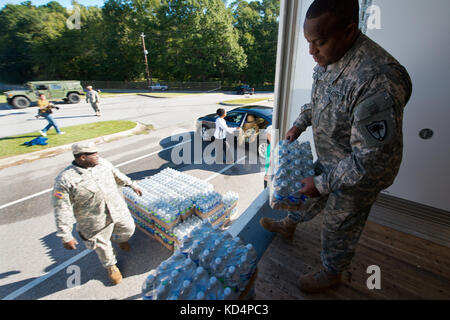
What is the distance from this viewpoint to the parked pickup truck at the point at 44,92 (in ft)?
51.3

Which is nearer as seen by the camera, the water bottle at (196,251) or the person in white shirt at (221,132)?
the water bottle at (196,251)

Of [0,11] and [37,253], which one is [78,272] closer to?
[37,253]

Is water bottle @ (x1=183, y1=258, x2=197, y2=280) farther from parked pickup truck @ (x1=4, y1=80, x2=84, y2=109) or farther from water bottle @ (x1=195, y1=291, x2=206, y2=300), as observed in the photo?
parked pickup truck @ (x1=4, y1=80, x2=84, y2=109)

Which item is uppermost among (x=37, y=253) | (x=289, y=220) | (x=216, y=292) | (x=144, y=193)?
(x=216, y=292)

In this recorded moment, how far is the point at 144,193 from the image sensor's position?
3.80 m

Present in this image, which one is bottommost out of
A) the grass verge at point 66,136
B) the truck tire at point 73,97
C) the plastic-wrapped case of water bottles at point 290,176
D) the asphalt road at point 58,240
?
the asphalt road at point 58,240

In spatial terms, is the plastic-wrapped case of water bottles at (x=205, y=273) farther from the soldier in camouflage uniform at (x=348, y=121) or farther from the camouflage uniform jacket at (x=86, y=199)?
the camouflage uniform jacket at (x=86, y=199)

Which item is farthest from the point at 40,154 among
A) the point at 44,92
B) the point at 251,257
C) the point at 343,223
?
the point at 44,92

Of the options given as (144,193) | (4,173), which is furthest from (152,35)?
(144,193)

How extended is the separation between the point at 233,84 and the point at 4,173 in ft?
122

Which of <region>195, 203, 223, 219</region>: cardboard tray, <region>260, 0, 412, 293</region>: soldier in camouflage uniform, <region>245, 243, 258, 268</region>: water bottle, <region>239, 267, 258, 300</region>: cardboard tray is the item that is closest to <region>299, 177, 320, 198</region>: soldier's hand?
<region>260, 0, 412, 293</region>: soldier in camouflage uniform

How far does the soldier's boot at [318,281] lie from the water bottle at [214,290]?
87 cm

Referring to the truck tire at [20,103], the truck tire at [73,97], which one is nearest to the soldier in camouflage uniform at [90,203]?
the truck tire at [20,103]
